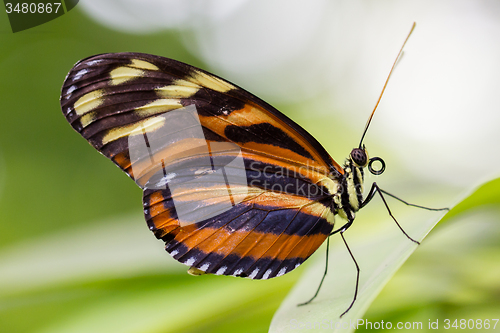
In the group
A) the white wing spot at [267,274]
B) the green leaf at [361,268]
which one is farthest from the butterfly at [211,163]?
the green leaf at [361,268]

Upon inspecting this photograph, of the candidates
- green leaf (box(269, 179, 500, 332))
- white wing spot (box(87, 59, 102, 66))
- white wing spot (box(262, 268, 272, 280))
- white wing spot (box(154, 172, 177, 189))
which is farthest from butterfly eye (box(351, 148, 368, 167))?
white wing spot (box(87, 59, 102, 66))

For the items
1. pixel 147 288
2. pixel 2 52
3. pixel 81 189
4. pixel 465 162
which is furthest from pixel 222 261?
pixel 2 52

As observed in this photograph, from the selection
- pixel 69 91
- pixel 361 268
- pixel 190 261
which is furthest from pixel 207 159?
pixel 361 268

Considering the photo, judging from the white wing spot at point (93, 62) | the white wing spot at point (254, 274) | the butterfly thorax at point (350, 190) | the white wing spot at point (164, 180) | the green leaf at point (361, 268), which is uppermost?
the white wing spot at point (93, 62)

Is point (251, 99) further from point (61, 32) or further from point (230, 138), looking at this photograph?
point (61, 32)

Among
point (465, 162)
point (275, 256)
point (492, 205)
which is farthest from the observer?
point (465, 162)

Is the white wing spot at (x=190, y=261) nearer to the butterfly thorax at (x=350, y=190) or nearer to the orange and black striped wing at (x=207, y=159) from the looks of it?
the orange and black striped wing at (x=207, y=159)

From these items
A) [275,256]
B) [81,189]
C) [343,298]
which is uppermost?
[81,189]

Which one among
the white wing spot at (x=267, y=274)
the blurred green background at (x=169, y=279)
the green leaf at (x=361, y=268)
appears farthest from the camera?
the white wing spot at (x=267, y=274)

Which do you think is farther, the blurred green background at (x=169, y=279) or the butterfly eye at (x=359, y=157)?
the butterfly eye at (x=359, y=157)
